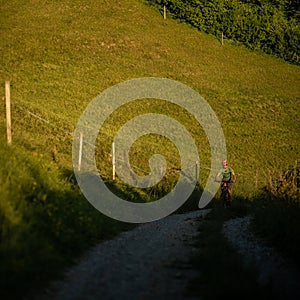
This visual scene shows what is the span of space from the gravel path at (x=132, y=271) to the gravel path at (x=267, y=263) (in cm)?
108

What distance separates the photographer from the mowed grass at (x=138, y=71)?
3206 cm

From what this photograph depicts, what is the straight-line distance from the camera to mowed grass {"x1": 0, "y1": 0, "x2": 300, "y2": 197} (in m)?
32.1

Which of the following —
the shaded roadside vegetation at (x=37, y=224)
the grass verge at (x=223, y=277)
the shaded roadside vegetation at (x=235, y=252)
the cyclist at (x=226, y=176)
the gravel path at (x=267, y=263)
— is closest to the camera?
the grass verge at (x=223, y=277)

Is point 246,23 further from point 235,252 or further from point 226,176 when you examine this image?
point 235,252

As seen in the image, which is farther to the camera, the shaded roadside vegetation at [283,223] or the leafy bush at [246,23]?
the leafy bush at [246,23]

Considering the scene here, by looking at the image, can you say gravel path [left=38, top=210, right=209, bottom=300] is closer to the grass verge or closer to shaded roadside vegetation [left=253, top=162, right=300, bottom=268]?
the grass verge

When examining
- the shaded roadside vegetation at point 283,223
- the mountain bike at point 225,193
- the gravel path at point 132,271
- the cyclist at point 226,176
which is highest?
the gravel path at point 132,271

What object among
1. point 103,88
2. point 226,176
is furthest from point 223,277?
point 103,88

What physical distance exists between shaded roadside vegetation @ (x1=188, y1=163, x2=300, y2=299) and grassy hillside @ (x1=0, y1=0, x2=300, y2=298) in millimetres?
2402

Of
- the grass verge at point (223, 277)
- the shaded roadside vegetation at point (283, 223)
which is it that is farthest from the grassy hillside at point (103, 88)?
the shaded roadside vegetation at point (283, 223)

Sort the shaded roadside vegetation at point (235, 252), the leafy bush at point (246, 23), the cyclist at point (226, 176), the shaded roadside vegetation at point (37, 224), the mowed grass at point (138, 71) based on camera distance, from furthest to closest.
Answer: the leafy bush at point (246, 23) → the mowed grass at point (138, 71) → the cyclist at point (226, 176) → the shaded roadside vegetation at point (37, 224) → the shaded roadside vegetation at point (235, 252)

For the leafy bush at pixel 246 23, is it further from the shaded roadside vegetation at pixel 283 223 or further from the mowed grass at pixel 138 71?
the shaded roadside vegetation at pixel 283 223

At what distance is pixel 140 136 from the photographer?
31156mm

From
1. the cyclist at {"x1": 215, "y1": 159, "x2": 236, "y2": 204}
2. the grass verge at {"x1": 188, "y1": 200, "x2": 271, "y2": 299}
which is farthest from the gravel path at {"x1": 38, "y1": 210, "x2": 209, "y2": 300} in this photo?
the cyclist at {"x1": 215, "y1": 159, "x2": 236, "y2": 204}
